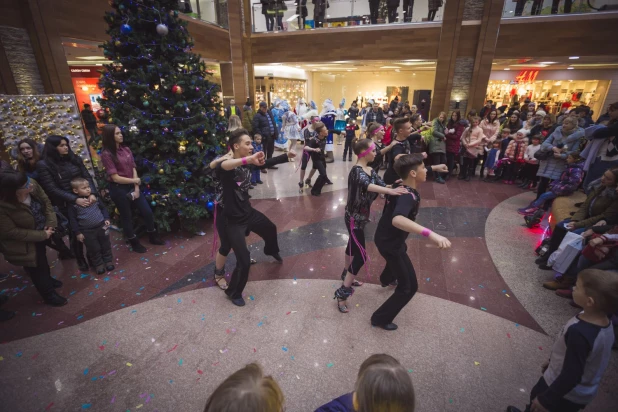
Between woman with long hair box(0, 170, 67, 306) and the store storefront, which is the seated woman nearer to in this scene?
woman with long hair box(0, 170, 67, 306)

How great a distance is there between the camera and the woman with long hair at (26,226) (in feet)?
9.00

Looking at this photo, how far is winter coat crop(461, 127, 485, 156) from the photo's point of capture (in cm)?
738

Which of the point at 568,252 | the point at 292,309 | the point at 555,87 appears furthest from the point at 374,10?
the point at 292,309

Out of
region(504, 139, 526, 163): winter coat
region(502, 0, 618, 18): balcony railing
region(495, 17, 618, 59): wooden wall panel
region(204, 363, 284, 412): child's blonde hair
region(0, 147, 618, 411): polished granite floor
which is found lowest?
region(0, 147, 618, 411): polished granite floor

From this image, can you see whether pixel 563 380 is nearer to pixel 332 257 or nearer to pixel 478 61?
pixel 332 257

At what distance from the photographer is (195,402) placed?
2182mm

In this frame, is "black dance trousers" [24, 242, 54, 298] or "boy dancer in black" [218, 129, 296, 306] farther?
"black dance trousers" [24, 242, 54, 298]

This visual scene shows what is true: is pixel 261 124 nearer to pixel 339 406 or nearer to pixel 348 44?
pixel 348 44

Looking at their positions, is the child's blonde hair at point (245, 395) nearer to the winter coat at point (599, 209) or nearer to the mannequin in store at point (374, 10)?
the winter coat at point (599, 209)

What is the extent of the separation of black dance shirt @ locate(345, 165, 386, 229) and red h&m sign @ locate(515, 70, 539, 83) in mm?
16867

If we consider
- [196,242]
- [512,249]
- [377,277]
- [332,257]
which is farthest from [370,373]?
[512,249]

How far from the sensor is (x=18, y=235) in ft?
9.20

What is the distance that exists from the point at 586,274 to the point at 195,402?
276cm

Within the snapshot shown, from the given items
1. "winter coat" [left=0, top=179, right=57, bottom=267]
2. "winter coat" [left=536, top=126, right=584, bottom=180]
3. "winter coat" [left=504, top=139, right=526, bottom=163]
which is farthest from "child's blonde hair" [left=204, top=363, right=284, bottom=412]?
"winter coat" [left=504, top=139, right=526, bottom=163]
